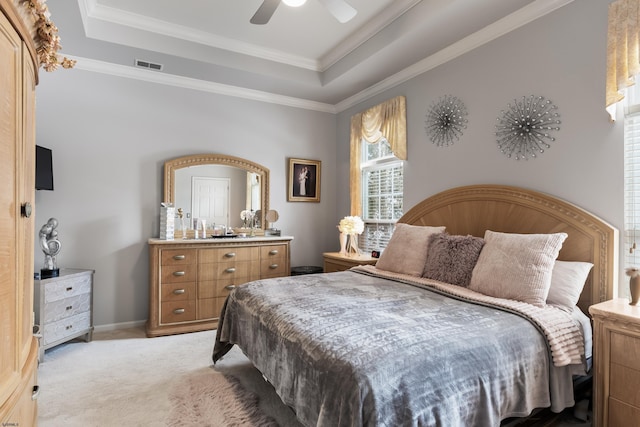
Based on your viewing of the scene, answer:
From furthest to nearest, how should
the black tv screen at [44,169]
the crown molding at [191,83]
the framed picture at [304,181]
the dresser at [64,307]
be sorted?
the framed picture at [304,181] < the crown molding at [191,83] < the black tv screen at [44,169] < the dresser at [64,307]

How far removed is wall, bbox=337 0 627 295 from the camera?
2262 millimetres

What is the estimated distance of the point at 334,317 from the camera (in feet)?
5.81

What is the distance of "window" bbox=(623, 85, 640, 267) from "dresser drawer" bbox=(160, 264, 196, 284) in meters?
3.64

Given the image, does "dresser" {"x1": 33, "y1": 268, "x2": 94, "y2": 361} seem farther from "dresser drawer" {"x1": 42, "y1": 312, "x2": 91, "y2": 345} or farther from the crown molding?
the crown molding

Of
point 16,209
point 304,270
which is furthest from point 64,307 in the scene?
point 304,270

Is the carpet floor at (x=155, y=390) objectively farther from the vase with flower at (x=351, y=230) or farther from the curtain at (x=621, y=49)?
the curtain at (x=621, y=49)

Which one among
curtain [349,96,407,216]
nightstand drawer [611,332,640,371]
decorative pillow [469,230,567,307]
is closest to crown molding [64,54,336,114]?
curtain [349,96,407,216]

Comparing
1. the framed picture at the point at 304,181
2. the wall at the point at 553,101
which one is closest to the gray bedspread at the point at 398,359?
the wall at the point at 553,101

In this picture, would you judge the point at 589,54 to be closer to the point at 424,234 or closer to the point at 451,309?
the point at 424,234

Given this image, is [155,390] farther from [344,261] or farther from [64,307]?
[344,261]

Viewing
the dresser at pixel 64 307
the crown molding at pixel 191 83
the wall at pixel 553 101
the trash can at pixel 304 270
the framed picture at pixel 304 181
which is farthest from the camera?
the framed picture at pixel 304 181

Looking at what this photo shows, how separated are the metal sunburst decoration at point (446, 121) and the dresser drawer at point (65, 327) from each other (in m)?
3.82

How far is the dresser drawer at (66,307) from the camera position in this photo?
9.34ft

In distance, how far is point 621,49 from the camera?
2.13 m
